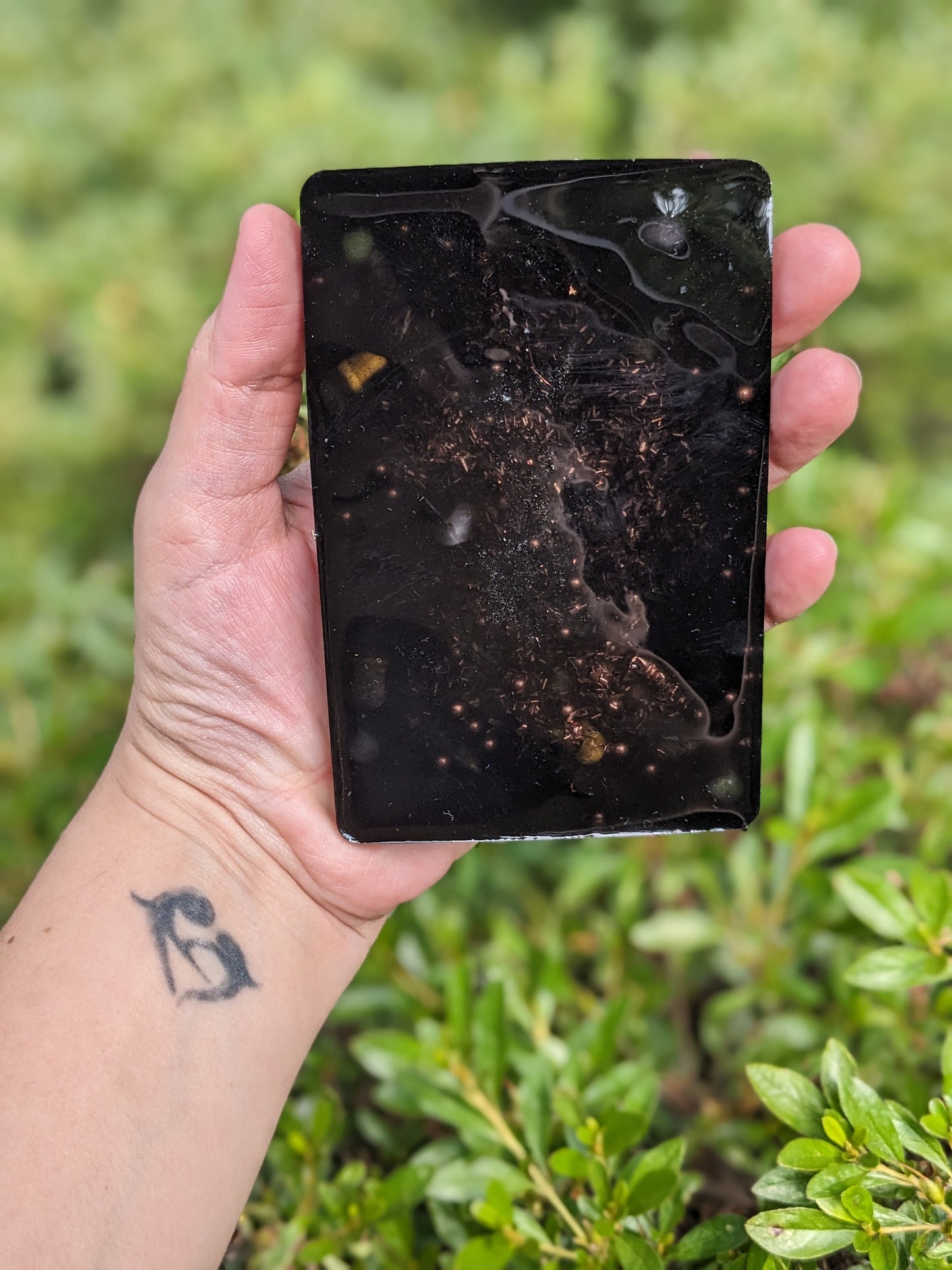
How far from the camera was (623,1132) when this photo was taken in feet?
2.64

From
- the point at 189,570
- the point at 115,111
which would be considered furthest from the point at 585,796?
Answer: the point at 115,111

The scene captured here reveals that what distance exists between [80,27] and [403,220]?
5.10 ft

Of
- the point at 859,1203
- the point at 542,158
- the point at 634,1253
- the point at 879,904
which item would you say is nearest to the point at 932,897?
the point at 879,904

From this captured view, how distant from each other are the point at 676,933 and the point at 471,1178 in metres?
0.37

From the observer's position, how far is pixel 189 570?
3.10 feet

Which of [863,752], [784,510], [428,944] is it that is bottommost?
[428,944]

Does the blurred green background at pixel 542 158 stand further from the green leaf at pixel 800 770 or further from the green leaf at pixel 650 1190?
the green leaf at pixel 650 1190

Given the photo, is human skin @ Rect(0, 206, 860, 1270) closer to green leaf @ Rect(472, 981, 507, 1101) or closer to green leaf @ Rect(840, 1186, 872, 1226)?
green leaf @ Rect(472, 981, 507, 1101)

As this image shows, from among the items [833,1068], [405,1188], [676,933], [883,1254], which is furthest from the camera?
[676,933]

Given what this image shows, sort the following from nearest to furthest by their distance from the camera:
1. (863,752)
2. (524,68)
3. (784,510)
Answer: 1. (863,752)
2. (784,510)
3. (524,68)

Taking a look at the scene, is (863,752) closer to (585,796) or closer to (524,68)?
(585,796)

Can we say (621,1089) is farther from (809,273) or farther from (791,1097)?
(809,273)

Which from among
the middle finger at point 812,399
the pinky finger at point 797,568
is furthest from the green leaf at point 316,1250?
the middle finger at point 812,399

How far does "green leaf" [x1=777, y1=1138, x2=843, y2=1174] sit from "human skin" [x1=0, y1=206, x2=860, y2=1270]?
438 millimetres
